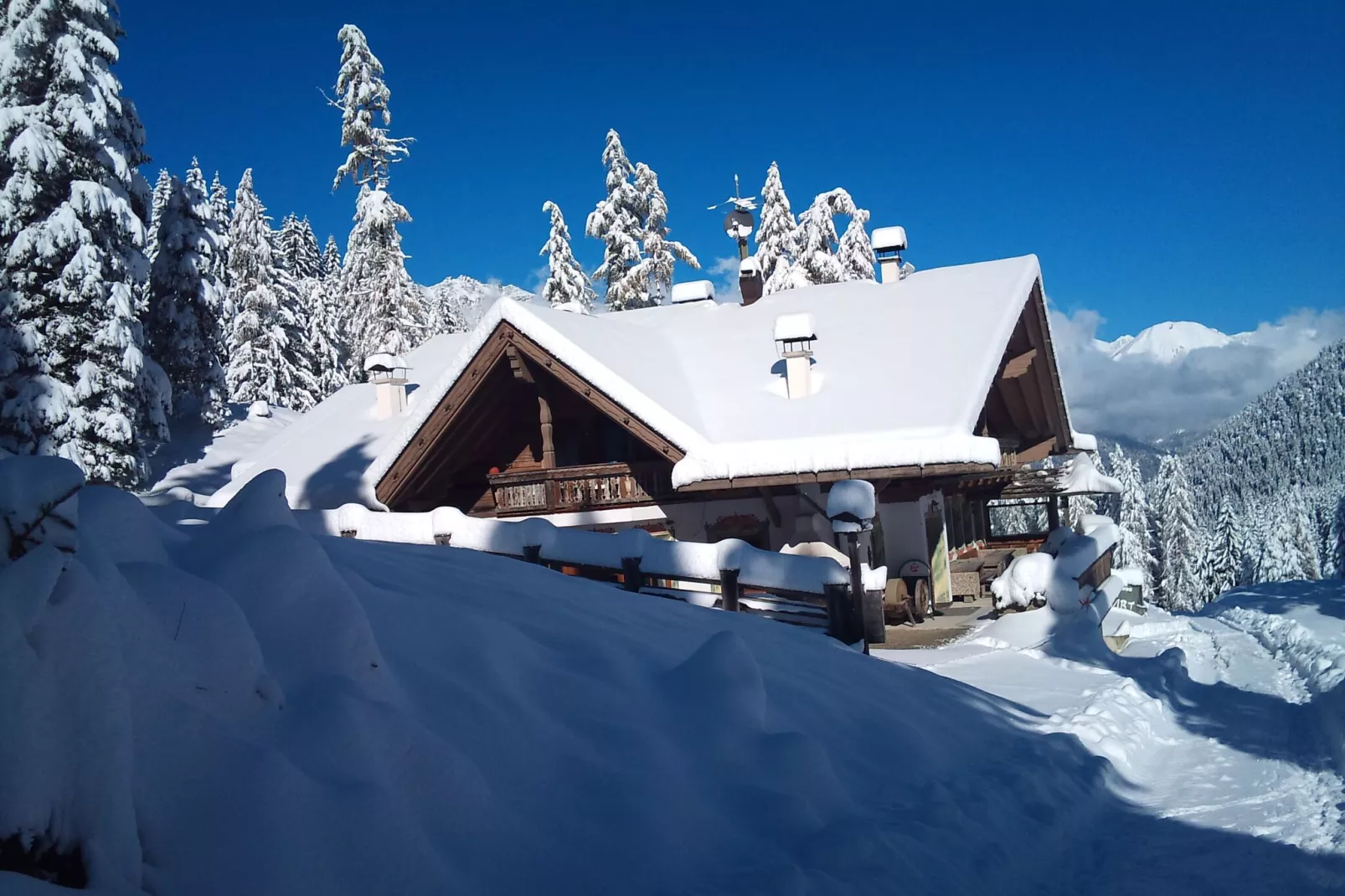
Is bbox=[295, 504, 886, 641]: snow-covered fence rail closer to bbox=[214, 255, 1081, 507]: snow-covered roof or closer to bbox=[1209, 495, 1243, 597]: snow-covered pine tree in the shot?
bbox=[214, 255, 1081, 507]: snow-covered roof

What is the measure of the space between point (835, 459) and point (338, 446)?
10.1 metres

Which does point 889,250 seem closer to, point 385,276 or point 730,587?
point 730,587

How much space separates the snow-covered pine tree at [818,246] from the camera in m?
34.5

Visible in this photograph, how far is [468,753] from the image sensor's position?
12.0 feet

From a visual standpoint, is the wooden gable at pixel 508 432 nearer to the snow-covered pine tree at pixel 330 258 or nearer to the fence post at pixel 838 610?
the fence post at pixel 838 610

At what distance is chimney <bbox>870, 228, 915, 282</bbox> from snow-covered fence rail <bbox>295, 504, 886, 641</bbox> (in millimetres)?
11280

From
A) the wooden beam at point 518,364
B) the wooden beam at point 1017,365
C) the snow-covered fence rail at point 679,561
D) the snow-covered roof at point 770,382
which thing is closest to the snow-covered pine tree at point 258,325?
the snow-covered roof at point 770,382

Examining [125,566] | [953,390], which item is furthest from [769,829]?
[953,390]

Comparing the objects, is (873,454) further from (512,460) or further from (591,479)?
(512,460)

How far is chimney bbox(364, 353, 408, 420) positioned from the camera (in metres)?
18.6

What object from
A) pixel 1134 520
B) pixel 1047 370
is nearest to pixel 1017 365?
pixel 1047 370

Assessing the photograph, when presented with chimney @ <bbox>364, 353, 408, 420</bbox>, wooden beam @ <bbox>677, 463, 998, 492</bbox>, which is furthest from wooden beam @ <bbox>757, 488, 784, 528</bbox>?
chimney @ <bbox>364, 353, 408, 420</bbox>

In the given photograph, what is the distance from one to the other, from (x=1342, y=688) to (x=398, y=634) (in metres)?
9.71

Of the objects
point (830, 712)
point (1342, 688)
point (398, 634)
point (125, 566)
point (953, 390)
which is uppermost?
point (953, 390)
